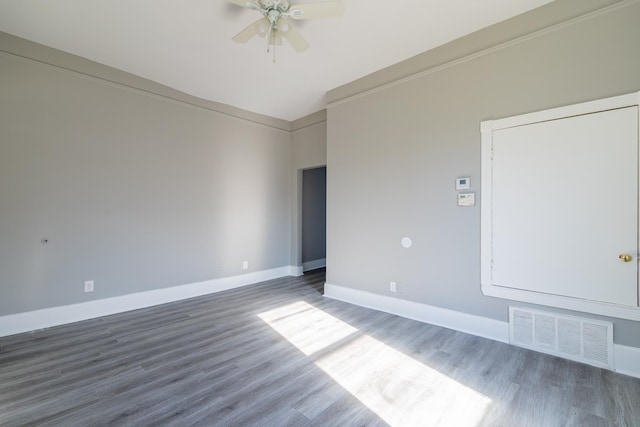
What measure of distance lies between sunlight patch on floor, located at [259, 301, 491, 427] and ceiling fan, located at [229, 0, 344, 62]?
2.96 m

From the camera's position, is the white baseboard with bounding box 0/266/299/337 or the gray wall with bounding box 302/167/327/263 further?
the gray wall with bounding box 302/167/327/263

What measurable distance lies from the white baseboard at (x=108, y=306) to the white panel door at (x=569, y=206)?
4024 mm

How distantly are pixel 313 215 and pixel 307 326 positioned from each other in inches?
136

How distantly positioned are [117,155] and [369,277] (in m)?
3.81

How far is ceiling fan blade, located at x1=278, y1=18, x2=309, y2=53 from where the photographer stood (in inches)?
99.7

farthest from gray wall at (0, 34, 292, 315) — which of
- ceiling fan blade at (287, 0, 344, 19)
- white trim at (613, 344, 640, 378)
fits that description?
white trim at (613, 344, 640, 378)

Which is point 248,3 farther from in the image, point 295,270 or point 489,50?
point 295,270

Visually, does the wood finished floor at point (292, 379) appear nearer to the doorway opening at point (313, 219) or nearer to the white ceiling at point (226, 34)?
the doorway opening at point (313, 219)

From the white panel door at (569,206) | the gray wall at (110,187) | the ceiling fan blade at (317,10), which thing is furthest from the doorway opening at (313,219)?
the white panel door at (569,206)

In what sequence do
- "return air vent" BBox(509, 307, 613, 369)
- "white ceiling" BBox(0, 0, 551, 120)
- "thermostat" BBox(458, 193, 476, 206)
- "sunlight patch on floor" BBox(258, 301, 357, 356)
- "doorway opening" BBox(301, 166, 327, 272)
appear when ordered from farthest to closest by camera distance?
1. "doorway opening" BBox(301, 166, 327, 272)
2. "thermostat" BBox(458, 193, 476, 206)
3. "sunlight patch on floor" BBox(258, 301, 357, 356)
4. "white ceiling" BBox(0, 0, 551, 120)
5. "return air vent" BBox(509, 307, 613, 369)

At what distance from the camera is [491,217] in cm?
288

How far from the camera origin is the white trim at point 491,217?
7.42 feet

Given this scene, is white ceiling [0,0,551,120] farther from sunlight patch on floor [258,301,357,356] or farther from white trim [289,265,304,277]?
white trim [289,265,304,277]

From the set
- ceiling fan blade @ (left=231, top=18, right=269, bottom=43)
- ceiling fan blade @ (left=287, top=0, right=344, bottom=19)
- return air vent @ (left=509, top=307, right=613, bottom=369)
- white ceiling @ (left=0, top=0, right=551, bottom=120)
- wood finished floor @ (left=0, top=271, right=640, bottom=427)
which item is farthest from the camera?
white ceiling @ (left=0, top=0, right=551, bottom=120)
